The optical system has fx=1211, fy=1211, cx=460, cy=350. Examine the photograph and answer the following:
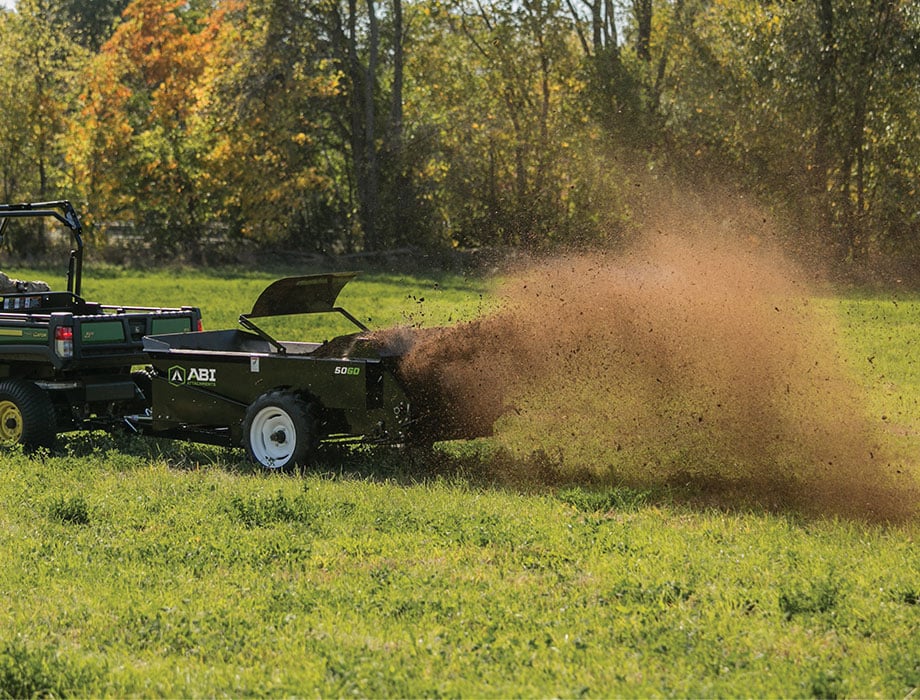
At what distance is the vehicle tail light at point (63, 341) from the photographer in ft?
37.6

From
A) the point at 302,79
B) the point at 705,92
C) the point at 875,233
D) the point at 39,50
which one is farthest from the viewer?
the point at 39,50

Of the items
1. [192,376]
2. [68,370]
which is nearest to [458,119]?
[68,370]

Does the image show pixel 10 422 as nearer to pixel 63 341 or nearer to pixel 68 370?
pixel 68 370

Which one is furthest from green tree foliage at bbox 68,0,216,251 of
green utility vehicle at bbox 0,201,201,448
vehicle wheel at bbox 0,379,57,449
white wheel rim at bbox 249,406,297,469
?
white wheel rim at bbox 249,406,297,469

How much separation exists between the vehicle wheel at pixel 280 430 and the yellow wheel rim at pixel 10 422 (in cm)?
259

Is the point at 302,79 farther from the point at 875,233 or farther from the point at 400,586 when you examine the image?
the point at 400,586

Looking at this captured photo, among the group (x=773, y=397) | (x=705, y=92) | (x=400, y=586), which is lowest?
(x=400, y=586)

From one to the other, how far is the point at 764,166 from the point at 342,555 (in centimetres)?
2680

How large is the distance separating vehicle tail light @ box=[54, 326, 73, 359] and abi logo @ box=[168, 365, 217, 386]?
3.75ft

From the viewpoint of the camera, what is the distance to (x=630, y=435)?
9.86 meters

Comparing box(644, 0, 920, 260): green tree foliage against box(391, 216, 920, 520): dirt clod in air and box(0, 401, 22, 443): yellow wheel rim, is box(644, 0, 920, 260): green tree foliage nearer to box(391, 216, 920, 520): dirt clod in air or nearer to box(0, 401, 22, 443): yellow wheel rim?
box(391, 216, 920, 520): dirt clod in air

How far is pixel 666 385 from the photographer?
984 centimetres

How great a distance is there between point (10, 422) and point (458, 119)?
29378mm

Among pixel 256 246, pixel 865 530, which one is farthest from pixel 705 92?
pixel 865 530
